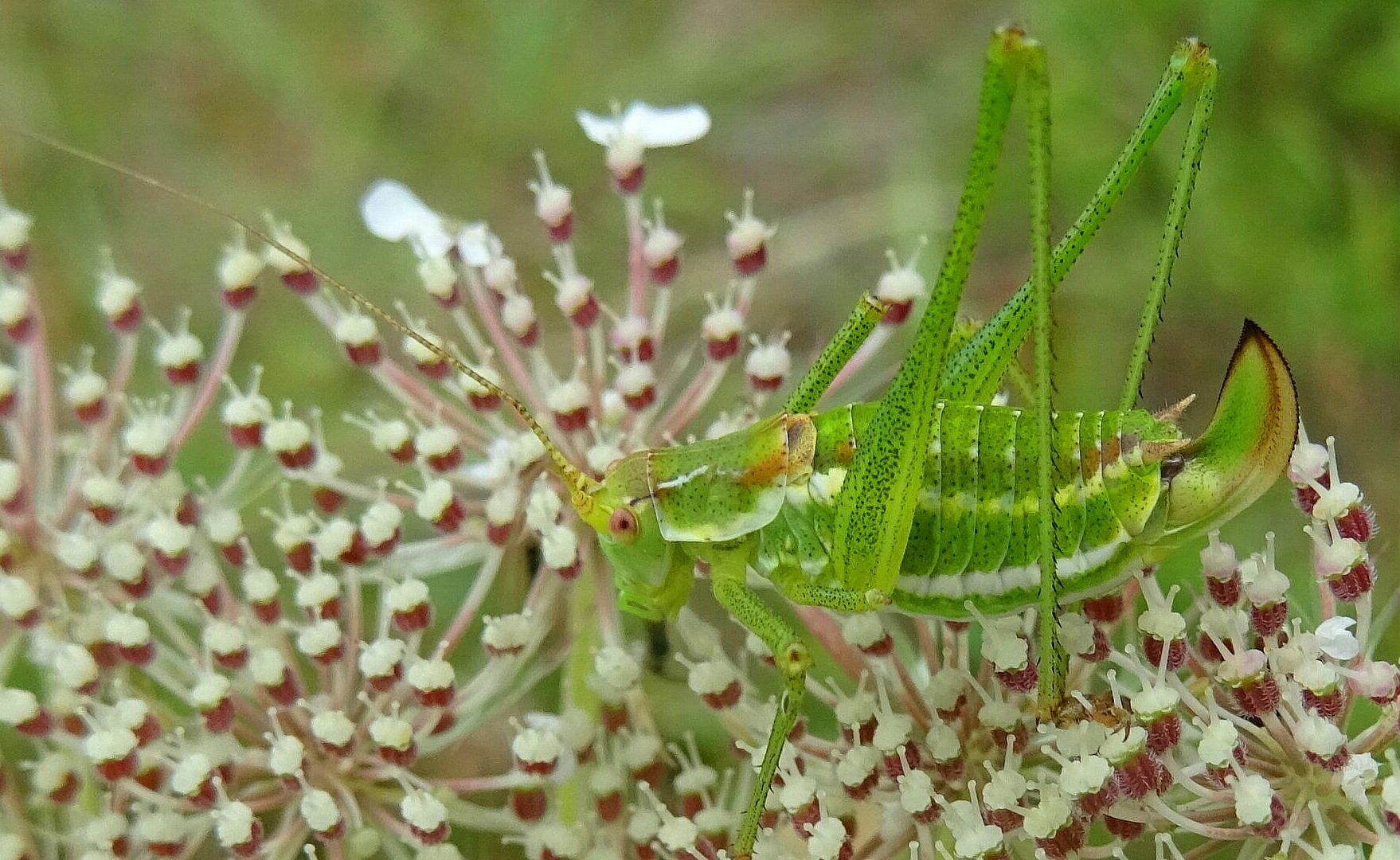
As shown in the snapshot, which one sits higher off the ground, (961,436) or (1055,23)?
(1055,23)

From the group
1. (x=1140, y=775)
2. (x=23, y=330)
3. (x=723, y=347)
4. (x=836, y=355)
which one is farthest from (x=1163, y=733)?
(x=23, y=330)

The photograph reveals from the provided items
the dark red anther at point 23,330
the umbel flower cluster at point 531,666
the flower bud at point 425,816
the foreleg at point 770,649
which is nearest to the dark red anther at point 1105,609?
the umbel flower cluster at point 531,666

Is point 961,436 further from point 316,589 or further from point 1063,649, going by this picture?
point 316,589

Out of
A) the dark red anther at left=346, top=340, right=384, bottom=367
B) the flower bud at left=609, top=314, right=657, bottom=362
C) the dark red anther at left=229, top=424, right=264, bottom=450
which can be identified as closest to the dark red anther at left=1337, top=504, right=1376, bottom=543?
the flower bud at left=609, top=314, right=657, bottom=362

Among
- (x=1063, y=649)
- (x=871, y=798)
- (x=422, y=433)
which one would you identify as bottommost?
(x=871, y=798)

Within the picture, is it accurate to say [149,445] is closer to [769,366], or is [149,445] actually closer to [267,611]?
[267,611]

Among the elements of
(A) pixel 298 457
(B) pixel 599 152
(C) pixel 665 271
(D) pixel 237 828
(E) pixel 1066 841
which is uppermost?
(B) pixel 599 152

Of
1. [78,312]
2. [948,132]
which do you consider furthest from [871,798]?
[78,312]
